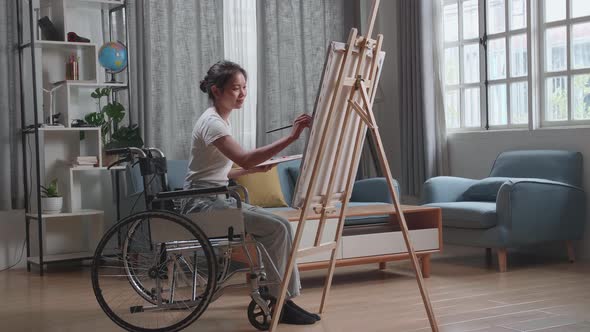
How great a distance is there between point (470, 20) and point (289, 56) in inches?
58.3

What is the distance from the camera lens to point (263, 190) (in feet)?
18.0

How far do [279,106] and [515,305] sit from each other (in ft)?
10.5

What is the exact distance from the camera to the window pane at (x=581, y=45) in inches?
206

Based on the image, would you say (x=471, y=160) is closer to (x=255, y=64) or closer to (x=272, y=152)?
(x=255, y=64)

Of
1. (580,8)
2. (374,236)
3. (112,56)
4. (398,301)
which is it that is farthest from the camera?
(112,56)

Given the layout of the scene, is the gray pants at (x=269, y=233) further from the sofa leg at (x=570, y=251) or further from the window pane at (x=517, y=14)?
the window pane at (x=517, y=14)

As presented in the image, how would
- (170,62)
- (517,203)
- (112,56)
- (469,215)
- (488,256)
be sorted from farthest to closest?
1. (170,62)
2. (112,56)
3. (488,256)
4. (469,215)
5. (517,203)

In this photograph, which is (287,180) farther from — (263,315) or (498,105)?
(263,315)

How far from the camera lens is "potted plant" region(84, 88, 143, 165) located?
556 cm

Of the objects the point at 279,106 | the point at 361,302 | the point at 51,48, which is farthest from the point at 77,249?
the point at 361,302

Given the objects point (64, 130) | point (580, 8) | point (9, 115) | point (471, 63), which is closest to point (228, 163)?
point (64, 130)

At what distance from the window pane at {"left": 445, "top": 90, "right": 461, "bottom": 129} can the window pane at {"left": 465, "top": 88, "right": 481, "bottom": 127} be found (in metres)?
0.10

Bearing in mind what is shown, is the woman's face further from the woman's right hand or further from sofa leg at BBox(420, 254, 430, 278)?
A: sofa leg at BBox(420, 254, 430, 278)

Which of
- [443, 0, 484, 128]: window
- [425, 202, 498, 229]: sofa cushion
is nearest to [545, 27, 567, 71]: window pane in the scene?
[443, 0, 484, 128]: window
